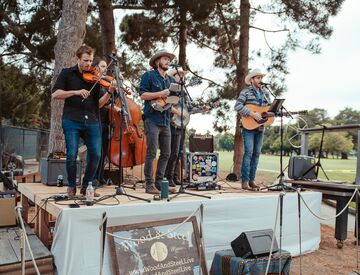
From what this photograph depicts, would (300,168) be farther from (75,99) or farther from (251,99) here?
(75,99)

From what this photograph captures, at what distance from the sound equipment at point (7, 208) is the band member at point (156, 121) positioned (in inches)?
58.2

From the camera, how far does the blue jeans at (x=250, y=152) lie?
198 inches

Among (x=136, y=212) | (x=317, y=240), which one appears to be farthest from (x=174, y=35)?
(x=136, y=212)

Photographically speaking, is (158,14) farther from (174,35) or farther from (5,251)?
(5,251)

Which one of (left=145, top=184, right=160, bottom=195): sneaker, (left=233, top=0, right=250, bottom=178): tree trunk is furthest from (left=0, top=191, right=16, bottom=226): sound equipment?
(left=233, top=0, right=250, bottom=178): tree trunk

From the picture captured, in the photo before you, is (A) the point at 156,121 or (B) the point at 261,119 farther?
(B) the point at 261,119

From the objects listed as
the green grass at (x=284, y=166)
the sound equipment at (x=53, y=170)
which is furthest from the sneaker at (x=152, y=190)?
the green grass at (x=284, y=166)

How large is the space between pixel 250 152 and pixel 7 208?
3.08m

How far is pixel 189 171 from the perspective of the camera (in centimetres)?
535

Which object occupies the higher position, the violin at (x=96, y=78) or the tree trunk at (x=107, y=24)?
the tree trunk at (x=107, y=24)

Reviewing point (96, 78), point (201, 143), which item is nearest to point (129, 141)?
point (201, 143)

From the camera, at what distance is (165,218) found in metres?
3.58

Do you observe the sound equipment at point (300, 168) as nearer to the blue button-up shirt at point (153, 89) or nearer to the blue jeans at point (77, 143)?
the blue button-up shirt at point (153, 89)

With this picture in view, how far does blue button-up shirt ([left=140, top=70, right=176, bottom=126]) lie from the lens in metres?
4.21
